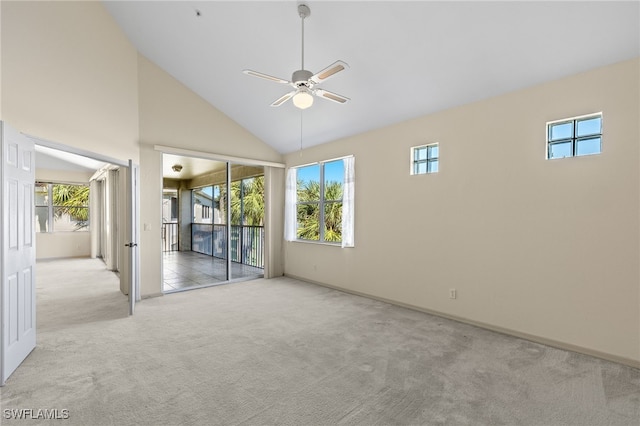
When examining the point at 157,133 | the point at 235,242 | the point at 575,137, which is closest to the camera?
the point at 575,137

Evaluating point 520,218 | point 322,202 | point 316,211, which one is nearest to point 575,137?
point 520,218

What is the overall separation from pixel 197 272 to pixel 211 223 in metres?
2.67

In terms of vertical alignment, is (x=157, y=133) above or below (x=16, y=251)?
above

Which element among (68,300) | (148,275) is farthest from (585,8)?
(68,300)

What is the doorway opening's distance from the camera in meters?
5.92

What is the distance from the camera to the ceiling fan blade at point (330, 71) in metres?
2.19

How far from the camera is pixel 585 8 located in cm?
229

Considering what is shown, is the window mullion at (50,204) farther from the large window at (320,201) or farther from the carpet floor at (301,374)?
the large window at (320,201)

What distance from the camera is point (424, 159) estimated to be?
13.4 feet

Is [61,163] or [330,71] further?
[61,163]

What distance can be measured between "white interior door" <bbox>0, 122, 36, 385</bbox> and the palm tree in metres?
7.52

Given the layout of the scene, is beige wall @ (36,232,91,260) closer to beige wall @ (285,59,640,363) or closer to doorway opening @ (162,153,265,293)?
doorway opening @ (162,153,265,293)

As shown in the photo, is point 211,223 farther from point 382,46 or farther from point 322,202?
point 382,46

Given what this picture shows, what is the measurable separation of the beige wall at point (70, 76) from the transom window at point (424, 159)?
4035 mm
